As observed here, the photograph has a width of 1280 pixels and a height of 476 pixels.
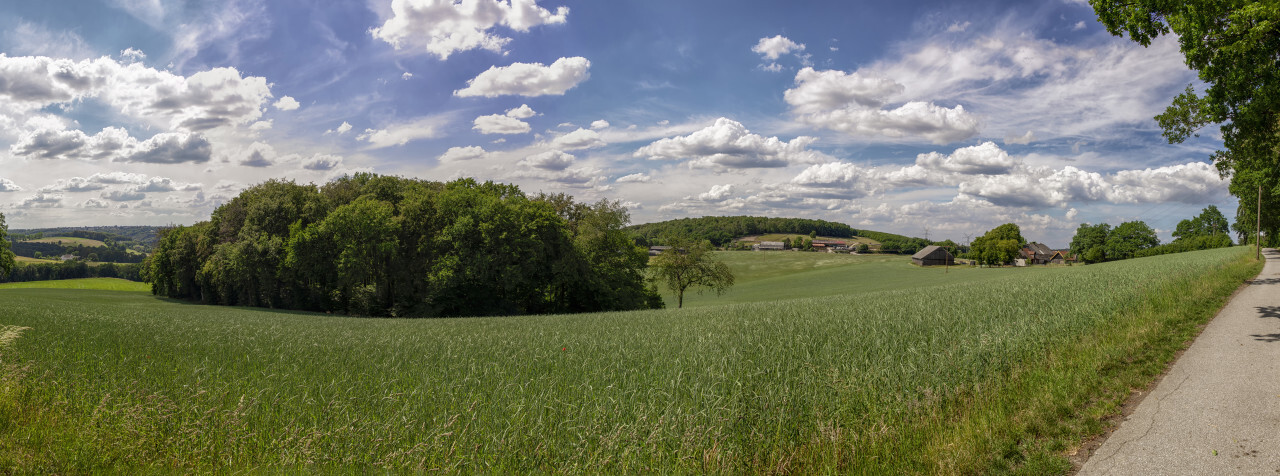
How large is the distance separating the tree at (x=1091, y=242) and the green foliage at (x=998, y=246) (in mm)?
14128

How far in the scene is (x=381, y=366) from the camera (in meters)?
8.66

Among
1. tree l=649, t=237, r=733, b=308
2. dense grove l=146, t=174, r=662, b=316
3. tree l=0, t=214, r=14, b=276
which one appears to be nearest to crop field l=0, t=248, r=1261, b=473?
dense grove l=146, t=174, r=662, b=316

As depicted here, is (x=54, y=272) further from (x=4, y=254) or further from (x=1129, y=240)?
(x=1129, y=240)

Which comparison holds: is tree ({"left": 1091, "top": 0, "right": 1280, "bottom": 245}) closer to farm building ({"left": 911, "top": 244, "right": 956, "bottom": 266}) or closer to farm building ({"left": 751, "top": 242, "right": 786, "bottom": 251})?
farm building ({"left": 911, "top": 244, "right": 956, "bottom": 266})

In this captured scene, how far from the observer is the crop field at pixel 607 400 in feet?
16.8

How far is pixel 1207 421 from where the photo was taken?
19.1 ft

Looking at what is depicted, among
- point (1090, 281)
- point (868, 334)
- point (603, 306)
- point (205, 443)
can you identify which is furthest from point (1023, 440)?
point (603, 306)

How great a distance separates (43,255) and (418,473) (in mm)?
211930

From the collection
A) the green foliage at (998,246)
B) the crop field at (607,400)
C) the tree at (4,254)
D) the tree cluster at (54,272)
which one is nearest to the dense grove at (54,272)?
the tree cluster at (54,272)

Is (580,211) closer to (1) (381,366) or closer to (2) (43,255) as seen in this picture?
(1) (381,366)

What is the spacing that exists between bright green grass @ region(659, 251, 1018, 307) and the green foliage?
18.8m

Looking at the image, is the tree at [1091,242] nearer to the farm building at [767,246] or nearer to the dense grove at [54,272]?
the farm building at [767,246]

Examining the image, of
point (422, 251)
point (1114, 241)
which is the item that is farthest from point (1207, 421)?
point (1114, 241)

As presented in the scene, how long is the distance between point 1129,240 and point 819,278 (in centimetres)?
8792
